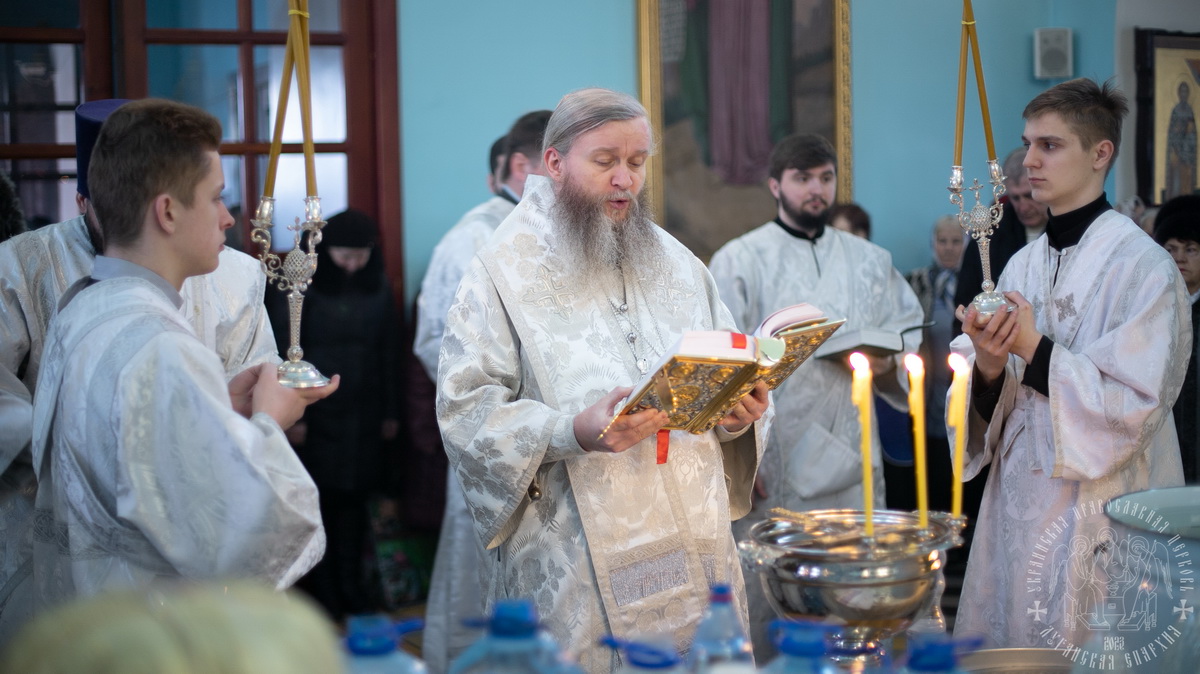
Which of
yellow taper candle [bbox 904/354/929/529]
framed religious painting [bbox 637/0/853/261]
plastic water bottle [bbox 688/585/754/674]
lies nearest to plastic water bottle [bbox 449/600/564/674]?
plastic water bottle [bbox 688/585/754/674]

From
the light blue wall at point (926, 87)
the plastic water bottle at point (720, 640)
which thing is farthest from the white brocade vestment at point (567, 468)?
the light blue wall at point (926, 87)

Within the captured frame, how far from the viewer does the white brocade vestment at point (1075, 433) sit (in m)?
2.71

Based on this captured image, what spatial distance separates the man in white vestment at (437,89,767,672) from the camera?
2432 millimetres

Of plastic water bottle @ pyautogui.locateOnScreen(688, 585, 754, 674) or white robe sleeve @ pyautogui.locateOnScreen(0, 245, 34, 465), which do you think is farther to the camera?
white robe sleeve @ pyautogui.locateOnScreen(0, 245, 34, 465)

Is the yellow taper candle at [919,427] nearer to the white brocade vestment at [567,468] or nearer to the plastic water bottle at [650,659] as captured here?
the plastic water bottle at [650,659]

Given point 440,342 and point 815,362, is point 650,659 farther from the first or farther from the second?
point 815,362

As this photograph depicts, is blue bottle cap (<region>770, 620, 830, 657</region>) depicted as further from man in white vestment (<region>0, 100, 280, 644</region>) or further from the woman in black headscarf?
the woman in black headscarf

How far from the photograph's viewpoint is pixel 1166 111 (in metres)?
6.52

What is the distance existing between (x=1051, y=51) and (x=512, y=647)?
6275mm

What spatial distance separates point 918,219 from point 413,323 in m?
3.01

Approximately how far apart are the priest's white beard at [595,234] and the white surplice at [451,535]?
1.64 metres

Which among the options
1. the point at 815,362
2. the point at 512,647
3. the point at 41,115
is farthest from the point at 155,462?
the point at 41,115

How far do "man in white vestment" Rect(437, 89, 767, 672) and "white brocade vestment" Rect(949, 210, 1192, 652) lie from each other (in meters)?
0.71

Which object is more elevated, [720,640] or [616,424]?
[616,424]
